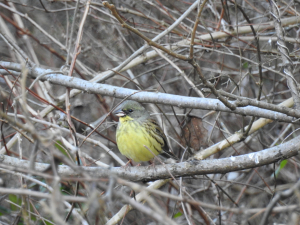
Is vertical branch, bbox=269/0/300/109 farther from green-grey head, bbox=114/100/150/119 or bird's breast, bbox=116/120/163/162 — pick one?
green-grey head, bbox=114/100/150/119

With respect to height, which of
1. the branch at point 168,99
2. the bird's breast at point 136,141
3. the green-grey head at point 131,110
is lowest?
the bird's breast at point 136,141

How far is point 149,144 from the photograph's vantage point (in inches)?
183

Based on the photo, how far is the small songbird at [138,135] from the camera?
4520mm

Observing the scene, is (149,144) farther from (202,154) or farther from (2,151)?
(2,151)

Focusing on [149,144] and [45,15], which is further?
[45,15]

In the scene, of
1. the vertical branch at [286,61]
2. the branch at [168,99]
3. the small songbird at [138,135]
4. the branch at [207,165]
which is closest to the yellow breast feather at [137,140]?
the small songbird at [138,135]

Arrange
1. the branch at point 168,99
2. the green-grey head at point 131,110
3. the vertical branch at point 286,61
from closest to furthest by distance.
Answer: the branch at point 168,99
the vertical branch at point 286,61
the green-grey head at point 131,110

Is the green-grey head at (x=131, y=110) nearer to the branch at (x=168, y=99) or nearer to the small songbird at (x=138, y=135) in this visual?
the small songbird at (x=138, y=135)

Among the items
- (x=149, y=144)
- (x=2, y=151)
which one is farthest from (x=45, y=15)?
(x=149, y=144)

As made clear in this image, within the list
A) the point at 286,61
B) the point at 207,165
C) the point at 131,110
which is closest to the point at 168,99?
the point at 207,165

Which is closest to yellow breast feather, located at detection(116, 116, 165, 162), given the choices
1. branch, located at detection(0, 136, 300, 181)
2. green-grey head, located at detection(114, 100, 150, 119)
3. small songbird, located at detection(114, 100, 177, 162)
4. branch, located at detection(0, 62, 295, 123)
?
small songbird, located at detection(114, 100, 177, 162)

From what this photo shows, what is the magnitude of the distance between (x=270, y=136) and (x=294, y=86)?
2.60 meters

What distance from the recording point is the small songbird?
178 inches

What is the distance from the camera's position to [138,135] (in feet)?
15.1
